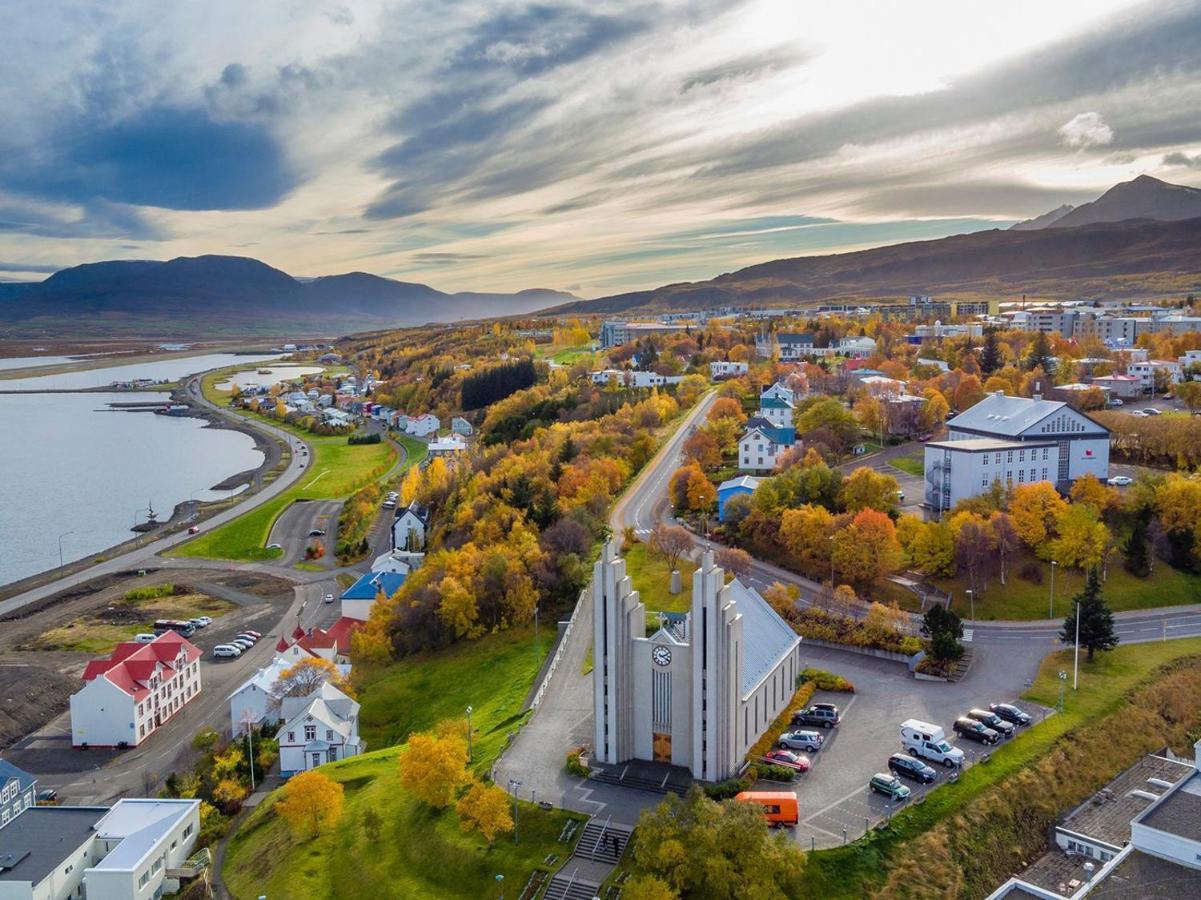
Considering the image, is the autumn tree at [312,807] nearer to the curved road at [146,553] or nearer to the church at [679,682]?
the church at [679,682]

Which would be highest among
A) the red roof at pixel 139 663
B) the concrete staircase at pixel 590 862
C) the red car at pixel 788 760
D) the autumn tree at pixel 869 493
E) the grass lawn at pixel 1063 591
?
the autumn tree at pixel 869 493

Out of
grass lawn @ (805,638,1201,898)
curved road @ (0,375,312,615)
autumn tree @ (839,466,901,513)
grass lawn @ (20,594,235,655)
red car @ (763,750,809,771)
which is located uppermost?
autumn tree @ (839,466,901,513)

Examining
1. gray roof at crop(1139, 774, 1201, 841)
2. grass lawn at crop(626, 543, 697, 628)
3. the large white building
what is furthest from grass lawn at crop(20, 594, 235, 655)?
gray roof at crop(1139, 774, 1201, 841)

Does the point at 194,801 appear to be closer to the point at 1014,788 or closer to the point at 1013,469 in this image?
the point at 1014,788

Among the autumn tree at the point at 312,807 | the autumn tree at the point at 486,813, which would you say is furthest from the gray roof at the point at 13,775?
the autumn tree at the point at 486,813

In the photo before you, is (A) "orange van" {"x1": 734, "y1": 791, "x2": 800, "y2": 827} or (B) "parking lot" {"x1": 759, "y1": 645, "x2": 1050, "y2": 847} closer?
(A) "orange van" {"x1": 734, "y1": 791, "x2": 800, "y2": 827}

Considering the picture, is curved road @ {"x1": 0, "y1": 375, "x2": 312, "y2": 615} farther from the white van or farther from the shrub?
the white van

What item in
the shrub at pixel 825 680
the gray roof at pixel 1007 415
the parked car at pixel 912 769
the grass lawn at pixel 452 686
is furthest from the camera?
the gray roof at pixel 1007 415

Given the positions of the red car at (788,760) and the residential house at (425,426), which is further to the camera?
the residential house at (425,426)
